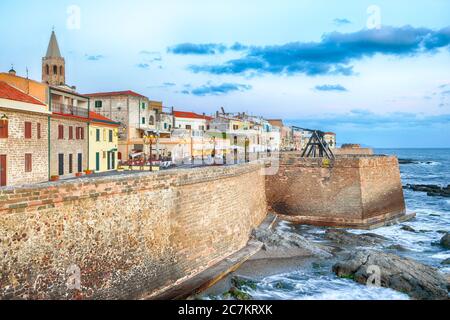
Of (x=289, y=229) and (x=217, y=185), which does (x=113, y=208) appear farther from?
(x=289, y=229)

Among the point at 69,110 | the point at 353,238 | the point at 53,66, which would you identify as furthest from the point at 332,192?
the point at 53,66

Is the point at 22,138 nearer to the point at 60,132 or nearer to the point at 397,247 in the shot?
the point at 60,132

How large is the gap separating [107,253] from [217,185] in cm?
608

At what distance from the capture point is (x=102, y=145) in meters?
31.3

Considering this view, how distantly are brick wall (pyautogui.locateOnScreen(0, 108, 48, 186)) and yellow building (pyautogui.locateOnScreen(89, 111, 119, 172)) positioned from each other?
6893 millimetres

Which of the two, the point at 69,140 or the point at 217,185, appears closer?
the point at 217,185

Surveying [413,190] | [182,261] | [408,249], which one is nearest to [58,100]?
[182,261]

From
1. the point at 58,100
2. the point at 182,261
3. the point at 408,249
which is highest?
the point at 58,100

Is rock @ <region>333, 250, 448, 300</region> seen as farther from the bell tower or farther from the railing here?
the bell tower

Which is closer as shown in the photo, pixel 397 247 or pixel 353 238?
pixel 397 247

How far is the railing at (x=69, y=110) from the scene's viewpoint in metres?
25.3

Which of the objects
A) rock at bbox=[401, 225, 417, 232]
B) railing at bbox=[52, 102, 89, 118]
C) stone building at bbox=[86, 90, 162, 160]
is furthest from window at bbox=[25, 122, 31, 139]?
rock at bbox=[401, 225, 417, 232]

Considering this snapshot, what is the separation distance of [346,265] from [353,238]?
576cm
